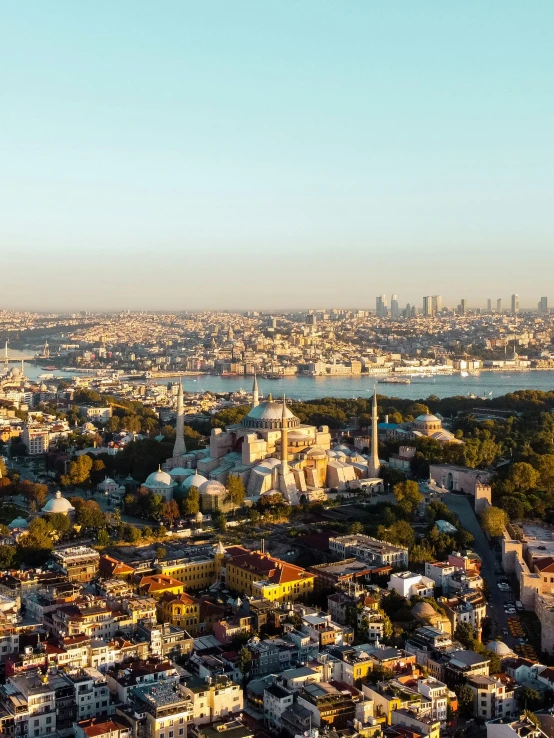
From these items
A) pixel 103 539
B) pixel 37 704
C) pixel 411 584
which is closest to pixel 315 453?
pixel 103 539

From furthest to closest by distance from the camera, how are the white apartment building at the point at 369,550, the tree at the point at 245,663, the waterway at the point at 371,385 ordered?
the waterway at the point at 371,385
the white apartment building at the point at 369,550
the tree at the point at 245,663

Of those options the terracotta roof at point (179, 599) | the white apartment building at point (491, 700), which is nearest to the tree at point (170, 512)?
the terracotta roof at point (179, 599)

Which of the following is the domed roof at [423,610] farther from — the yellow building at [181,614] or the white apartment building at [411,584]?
the yellow building at [181,614]

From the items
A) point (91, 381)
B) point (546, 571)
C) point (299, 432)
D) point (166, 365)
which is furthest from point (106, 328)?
point (546, 571)

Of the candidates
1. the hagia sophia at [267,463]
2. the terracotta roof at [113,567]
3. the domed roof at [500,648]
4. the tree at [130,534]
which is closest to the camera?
the domed roof at [500,648]

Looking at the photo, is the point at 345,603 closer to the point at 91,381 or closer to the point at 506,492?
the point at 506,492

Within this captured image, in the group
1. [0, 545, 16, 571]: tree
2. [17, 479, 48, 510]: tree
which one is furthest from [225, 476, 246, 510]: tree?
[0, 545, 16, 571]: tree

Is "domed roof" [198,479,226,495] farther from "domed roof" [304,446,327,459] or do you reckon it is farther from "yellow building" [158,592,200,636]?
"yellow building" [158,592,200,636]

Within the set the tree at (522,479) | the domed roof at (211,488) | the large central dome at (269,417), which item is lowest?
the domed roof at (211,488)
